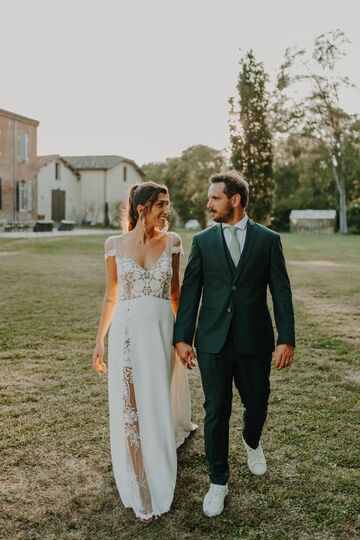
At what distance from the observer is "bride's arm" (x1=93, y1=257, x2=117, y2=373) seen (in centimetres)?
392

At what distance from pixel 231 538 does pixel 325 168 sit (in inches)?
1976

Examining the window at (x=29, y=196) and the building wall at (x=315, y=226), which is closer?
the window at (x=29, y=196)

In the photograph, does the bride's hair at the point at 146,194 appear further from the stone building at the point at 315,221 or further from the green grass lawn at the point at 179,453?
the stone building at the point at 315,221

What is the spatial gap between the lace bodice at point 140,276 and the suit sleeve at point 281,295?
2.20 ft

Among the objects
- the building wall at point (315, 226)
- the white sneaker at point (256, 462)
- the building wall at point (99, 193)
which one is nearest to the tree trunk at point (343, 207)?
the building wall at point (315, 226)

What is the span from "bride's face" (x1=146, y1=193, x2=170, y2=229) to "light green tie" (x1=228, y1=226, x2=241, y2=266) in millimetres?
436

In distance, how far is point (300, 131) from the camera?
46.9m

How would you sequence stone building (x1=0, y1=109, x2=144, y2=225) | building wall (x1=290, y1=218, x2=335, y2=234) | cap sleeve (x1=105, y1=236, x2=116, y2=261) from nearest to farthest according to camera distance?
1. cap sleeve (x1=105, y1=236, x2=116, y2=261)
2. stone building (x1=0, y1=109, x2=144, y2=225)
3. building wall (x1=290, y1=218, x2=335, y2=234)

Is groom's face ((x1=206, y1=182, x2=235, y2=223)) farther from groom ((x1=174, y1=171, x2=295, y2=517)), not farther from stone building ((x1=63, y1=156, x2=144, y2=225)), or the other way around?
stone building ((x1=63, y1=156, x2=144, y2=225))

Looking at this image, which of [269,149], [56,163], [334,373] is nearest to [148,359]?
[334,373]

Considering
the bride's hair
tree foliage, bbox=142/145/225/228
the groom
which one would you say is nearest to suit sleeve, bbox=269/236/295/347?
the groom

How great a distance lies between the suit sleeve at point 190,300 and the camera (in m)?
3.67

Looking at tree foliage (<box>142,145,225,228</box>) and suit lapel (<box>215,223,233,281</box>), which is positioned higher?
tree foliage (<box>142,145,225,228</box>)

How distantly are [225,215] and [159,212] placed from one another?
0.42 m
